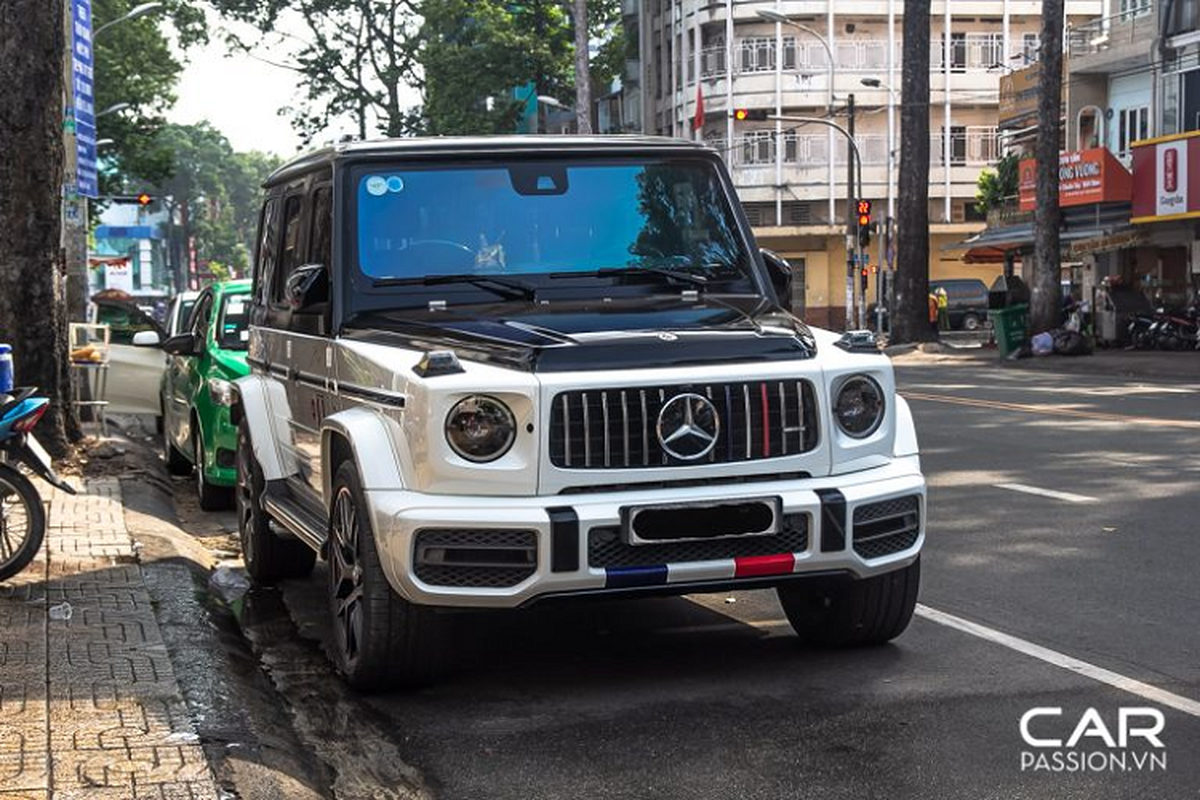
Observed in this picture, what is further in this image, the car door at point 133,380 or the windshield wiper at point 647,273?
the car door at point 133,380

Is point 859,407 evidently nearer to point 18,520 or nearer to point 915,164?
point 18,520

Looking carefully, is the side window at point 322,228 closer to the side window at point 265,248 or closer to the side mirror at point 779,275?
the side window at point 265,248

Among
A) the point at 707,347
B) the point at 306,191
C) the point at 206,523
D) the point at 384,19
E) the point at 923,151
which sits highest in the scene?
the point at 384,19

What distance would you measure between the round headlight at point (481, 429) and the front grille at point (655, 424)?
167 millimetres

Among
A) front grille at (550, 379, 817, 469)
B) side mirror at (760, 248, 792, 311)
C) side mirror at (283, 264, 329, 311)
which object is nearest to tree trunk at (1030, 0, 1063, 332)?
side mirror at (760, 248, 792, 311)

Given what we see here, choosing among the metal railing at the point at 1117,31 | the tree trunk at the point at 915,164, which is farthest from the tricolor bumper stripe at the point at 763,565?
the metal railing at the point at 1117,31

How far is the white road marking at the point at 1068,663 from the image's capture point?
19.5 ft

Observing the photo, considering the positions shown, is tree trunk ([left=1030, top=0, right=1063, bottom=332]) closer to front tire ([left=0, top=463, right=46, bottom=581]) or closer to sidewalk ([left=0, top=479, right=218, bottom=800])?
sidewalk ([left=0, top=479, right=218, bottom=800])

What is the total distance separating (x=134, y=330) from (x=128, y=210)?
135472mm

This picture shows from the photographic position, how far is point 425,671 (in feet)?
21.2

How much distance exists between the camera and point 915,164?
41.1 metres

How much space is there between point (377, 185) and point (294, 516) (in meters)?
1.54

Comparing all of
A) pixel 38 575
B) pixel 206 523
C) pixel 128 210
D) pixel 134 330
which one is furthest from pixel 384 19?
pixel 128 210

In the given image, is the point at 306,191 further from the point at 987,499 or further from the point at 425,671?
the point at 987,499
